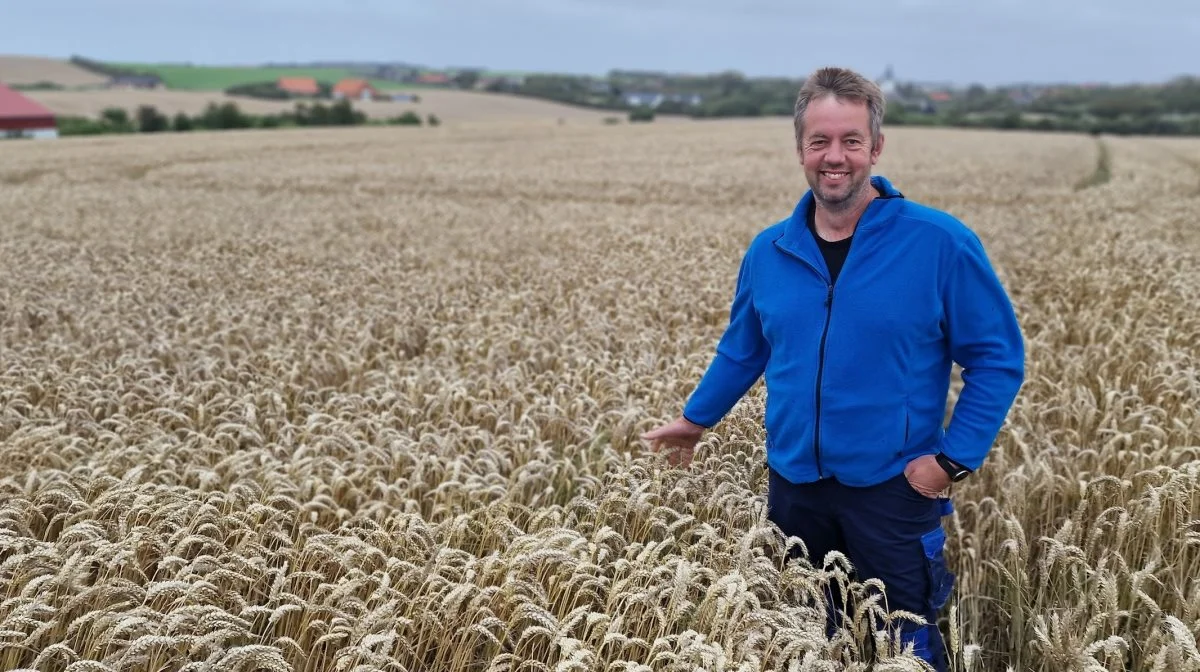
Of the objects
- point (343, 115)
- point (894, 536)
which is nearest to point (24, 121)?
point (343, 115)

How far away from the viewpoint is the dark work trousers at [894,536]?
3.20 meters

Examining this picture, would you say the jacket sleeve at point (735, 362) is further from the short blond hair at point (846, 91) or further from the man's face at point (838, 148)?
the short blond hair at point (846, 91)

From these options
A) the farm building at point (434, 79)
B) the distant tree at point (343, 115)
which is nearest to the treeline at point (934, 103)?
the farm building at point (434, 79)

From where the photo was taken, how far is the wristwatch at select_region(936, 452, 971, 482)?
2.99m

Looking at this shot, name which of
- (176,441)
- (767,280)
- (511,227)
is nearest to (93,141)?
(511,227)

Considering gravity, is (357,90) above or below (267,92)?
above

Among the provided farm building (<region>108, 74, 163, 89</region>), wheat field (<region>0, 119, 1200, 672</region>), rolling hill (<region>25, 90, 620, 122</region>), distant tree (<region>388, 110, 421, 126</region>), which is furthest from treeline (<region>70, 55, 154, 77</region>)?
wheat field (<region>0, 119, 1200, 672</region>)

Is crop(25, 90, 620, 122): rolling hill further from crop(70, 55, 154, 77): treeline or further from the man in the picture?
the man

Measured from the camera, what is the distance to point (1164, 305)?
25.5ft

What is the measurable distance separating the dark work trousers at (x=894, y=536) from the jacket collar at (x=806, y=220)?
0.96 meters

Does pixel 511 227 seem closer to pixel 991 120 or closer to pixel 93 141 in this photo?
pixel 93 141

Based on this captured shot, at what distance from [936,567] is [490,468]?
7.89 feet

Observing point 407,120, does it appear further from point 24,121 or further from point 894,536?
point 894,536

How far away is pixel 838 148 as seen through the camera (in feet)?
9.66
